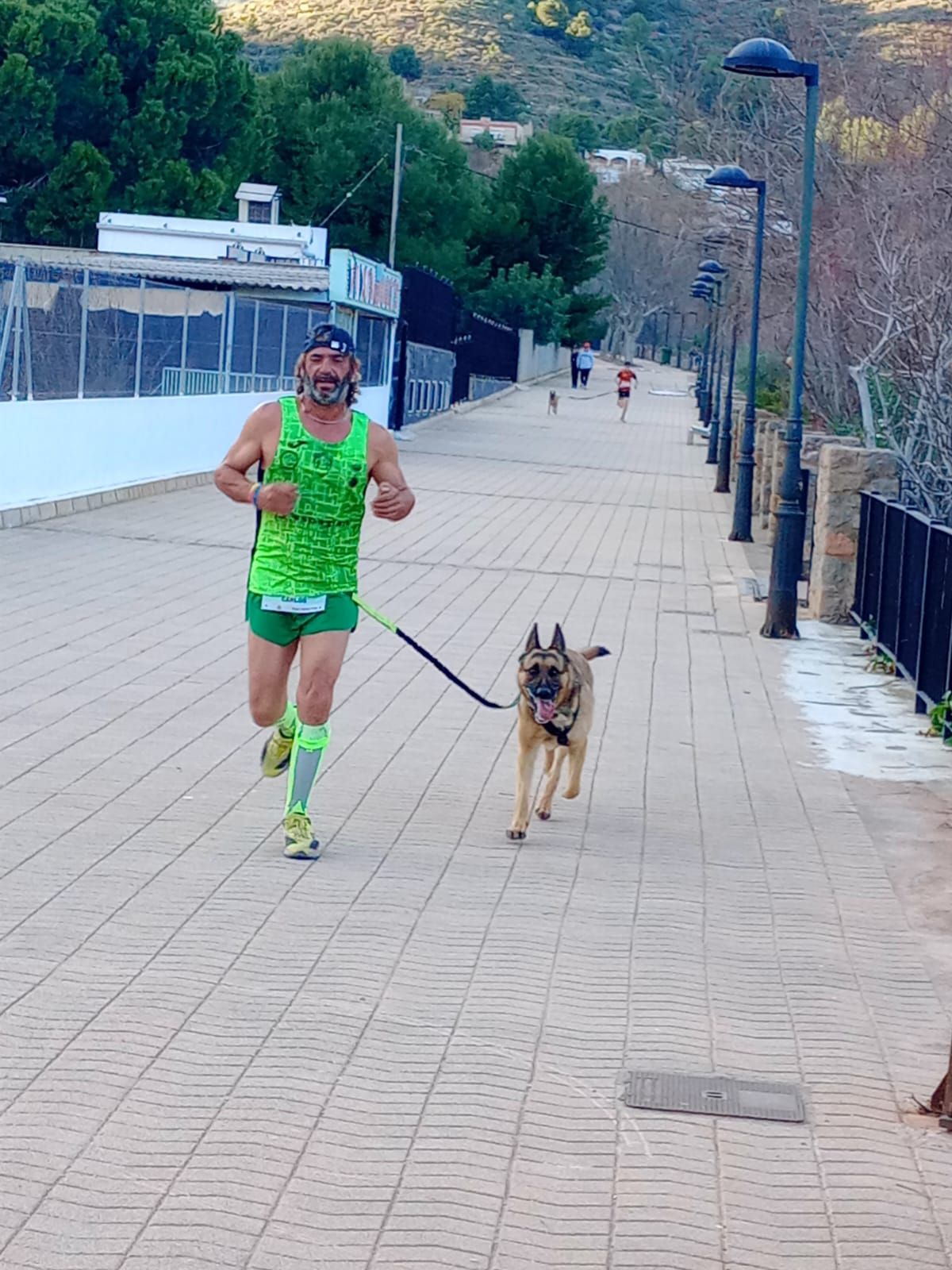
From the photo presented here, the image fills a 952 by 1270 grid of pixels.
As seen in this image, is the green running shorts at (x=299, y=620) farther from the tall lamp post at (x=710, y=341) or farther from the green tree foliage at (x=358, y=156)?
the green tree foliage at (x=358, y=156)

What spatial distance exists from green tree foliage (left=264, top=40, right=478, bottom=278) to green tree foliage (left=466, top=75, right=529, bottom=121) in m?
67.7

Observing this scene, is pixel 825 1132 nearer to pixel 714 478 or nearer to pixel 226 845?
pixel 226 845

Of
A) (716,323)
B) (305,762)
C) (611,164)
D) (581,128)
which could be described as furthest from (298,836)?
(581,128)

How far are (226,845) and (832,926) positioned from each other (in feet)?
7.71

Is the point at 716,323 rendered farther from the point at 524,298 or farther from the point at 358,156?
the point at 524,298

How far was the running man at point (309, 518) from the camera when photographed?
23.0 ft

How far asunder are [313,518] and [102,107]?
4671 centimetres

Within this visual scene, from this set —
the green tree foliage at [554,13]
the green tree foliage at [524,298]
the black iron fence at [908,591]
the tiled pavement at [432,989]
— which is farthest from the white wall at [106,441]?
the green tree foliage at [554,13]

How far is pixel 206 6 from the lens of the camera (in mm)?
54062

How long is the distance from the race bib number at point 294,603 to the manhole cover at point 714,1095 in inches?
100

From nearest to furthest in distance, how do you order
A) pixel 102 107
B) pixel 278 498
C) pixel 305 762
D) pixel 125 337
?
pixel 278 498
pixel 305 762
pixel 125 337
pixel 102 107

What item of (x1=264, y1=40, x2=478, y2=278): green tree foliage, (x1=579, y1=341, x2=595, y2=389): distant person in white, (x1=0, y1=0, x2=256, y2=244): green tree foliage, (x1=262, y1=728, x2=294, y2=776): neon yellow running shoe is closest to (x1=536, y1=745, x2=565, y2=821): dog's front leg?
(x1=262, y1=728, x2=294, y2=776): neon yellow running shoe

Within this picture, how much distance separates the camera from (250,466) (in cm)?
709

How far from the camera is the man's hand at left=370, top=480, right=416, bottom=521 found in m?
7.07
